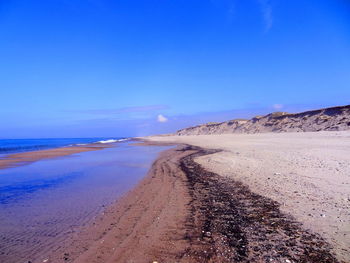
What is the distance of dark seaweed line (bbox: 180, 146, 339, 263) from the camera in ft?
12.8

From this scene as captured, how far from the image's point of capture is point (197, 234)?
4871 mm

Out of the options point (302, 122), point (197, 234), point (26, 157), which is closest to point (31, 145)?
point (26, 157)

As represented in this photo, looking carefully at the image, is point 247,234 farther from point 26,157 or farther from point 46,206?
point 26,157

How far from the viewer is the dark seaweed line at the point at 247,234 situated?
3.89 m

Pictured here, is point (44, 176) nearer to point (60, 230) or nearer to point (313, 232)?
point (60, 230)

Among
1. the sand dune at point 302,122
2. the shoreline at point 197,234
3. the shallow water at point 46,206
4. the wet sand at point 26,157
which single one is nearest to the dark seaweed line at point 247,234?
the shoreline at point 197,234

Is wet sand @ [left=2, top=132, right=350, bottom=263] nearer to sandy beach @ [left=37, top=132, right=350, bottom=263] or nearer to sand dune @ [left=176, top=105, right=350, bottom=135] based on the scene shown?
sandy beach @ [left=37, top=132, right=350, bottom=263]

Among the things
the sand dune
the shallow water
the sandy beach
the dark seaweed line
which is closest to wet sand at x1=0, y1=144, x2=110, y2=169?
the shallow water

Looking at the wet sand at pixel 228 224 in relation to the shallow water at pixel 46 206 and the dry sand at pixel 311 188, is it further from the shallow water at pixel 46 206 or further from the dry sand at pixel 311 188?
the shallow water at pixel 46 206

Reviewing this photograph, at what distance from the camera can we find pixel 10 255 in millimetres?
4508

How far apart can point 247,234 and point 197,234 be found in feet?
3.33

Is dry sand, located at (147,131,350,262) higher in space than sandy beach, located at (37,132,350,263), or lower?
higher

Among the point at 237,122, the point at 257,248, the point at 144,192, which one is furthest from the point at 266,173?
the point at 237,122

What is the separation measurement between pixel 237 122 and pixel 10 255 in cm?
7999
